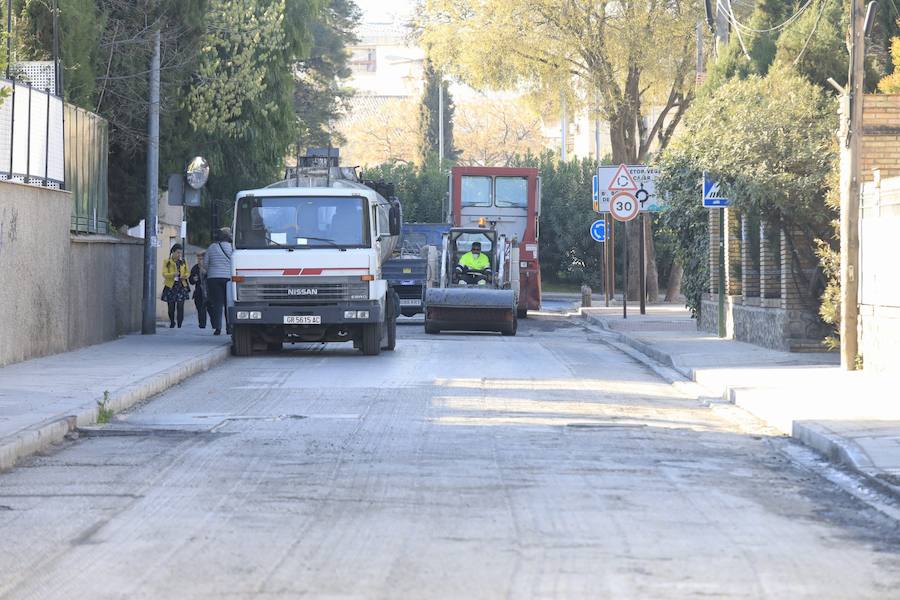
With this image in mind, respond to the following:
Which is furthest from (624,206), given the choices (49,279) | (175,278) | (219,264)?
(49,279)

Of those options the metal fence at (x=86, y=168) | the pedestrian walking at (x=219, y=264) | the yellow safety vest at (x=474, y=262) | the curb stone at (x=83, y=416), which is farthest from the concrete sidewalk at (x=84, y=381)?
the yellow safety vest at (x=474, y=262)

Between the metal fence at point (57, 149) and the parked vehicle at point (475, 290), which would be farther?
the parked vehicle at point (475, 290)

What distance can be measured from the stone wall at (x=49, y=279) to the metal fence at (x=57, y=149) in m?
0.29

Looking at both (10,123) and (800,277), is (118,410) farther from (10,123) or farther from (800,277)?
(800,277)

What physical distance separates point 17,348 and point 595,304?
27.2 meters

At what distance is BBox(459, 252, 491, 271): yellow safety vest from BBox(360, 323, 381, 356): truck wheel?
832 cm

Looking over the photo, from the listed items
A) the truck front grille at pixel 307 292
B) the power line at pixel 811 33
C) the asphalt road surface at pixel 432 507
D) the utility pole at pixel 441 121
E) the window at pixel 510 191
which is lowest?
the asphalt road surface at pixel 432 507

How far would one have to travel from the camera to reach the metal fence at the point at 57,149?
63.3 feet

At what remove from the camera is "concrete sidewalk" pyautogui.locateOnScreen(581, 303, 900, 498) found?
37.1ft

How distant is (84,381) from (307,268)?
Answer: 5954mm

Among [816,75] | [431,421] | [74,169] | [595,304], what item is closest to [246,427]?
[431,421]

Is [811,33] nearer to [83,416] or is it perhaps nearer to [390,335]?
[390,335]

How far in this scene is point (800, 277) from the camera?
870 inches

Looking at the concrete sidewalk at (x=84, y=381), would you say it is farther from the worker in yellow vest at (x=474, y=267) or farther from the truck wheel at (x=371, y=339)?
the worker in yellow vest at (x=474, y=267)
